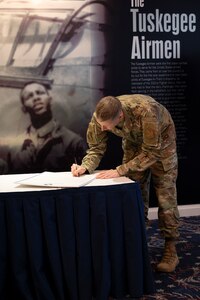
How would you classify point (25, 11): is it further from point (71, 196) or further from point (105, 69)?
point (71, 196)

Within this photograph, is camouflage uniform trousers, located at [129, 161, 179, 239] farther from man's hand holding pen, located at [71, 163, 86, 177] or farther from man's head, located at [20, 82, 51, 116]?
man's head, located at [20, 82, 51, 116]

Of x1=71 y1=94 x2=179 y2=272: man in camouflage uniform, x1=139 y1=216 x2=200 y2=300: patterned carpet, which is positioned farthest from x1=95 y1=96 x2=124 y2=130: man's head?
x1=139 y1=216 x2=200 y2=300: patterned carpet

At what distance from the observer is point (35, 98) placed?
3971mm

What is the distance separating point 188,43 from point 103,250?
2.51 m

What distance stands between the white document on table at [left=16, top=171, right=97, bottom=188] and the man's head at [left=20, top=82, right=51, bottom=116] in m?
1.30

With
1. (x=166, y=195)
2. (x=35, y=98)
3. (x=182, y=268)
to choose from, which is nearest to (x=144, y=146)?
(x=166, y=195)

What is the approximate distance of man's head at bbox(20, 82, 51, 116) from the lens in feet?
12.9

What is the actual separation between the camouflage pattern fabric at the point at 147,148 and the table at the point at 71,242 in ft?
1.10

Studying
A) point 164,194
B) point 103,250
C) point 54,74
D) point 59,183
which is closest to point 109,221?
point 103,250

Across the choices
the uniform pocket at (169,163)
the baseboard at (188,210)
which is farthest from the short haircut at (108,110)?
the baseboard at (188,210)

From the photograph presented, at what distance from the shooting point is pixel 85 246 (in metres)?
2.42

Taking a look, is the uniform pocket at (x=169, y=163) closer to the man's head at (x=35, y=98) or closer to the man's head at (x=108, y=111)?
the man's head at (x=108, y=111)

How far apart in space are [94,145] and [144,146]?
0.36 metres

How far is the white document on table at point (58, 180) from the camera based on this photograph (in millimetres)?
2438
